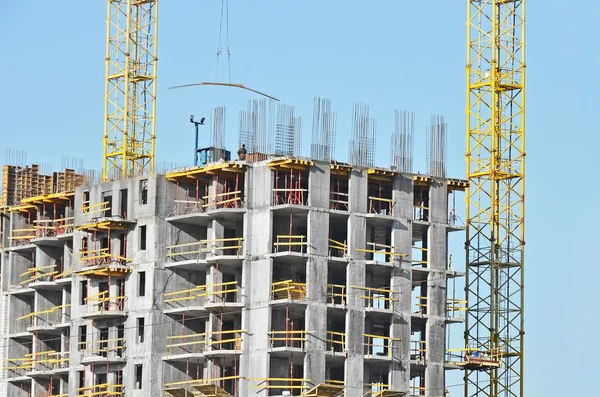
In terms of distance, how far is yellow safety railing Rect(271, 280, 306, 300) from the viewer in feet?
412

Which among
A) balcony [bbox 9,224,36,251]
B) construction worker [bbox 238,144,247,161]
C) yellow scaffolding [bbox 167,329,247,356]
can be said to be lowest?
yellow scaffolding [bbox 167,329,247,356]

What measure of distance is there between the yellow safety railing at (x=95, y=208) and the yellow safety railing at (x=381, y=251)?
63.1ft

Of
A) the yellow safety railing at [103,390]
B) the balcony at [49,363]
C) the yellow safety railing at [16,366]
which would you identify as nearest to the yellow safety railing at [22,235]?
the yellow safety railing at [16,366]

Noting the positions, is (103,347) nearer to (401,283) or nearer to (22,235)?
(22,235)

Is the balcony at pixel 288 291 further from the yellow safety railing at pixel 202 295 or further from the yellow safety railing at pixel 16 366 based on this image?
the yellow safety railing at pixel 16 366

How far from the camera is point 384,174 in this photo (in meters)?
130

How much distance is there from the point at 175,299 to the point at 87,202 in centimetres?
1218

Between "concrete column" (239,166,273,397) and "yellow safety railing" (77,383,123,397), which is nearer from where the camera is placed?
"concrete column" (239,166,273,397)

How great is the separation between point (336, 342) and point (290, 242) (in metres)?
7.02

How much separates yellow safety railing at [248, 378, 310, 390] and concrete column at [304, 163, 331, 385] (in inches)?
25.5

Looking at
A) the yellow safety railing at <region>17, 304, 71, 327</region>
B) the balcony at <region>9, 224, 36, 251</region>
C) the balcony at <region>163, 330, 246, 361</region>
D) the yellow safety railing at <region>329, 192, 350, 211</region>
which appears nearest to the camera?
the balcony at <region>163, 330, 246, 361</region>

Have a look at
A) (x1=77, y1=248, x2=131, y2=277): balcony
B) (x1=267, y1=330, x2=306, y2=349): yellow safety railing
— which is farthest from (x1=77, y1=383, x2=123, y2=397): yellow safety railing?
(x1=267, y1=330, x2=306, y2=349): yellow safety railing

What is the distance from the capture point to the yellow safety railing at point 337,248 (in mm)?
127812

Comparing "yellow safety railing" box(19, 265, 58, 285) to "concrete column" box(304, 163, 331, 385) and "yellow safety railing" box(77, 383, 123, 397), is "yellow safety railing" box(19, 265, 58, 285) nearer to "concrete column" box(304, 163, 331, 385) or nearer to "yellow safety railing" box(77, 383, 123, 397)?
"yellow safety railing" box(77, 383, 123, 397)
